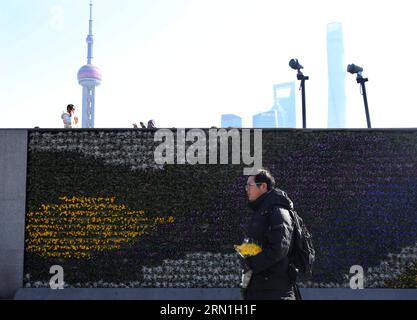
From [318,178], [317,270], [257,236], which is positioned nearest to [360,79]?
[318,178]

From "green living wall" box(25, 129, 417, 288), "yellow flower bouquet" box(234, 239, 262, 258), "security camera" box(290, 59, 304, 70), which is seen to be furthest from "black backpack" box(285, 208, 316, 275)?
"security camera" box(290, 59, 304, 70)

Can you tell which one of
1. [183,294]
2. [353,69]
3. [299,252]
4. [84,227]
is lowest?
[183,294]

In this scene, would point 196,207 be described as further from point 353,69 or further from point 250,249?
point 250,249

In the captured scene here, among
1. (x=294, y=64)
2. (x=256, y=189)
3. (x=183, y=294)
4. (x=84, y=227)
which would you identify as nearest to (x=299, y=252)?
(x=256, y=189)

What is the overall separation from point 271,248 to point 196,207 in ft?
25.5

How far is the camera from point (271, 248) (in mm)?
5707

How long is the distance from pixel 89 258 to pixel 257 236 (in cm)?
816

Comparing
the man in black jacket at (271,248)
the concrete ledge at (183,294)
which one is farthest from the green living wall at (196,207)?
the man in black jacket at (271,248)

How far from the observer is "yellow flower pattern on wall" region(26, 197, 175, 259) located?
13250 mm

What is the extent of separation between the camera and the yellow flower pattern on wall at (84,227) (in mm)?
13250

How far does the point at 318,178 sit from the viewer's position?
13539 mm
